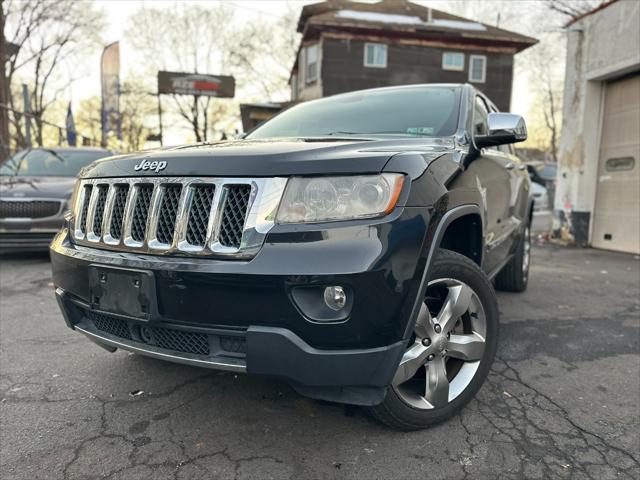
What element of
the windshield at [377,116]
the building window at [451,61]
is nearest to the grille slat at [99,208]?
the windshield at [377,116]

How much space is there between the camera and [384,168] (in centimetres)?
176

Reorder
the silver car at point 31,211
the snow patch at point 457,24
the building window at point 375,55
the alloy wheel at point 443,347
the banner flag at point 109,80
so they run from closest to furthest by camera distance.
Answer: the alloy wheel at point 443,347 → the silver car at point 31,211 → the banner flag at point 109,80 → the building window at point 375,55 → the snow patch at point 457,24

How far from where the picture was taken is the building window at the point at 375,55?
854 inches

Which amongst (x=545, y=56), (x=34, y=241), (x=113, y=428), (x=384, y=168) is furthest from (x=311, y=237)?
(x=545, y=56)

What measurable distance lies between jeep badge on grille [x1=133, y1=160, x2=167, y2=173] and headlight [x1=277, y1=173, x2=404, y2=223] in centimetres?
58

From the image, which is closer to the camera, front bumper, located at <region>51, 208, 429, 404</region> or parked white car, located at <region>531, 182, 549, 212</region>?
front bumper, located at <region>51, 208, 429, 404</region>

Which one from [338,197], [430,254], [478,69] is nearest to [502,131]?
[430,254]

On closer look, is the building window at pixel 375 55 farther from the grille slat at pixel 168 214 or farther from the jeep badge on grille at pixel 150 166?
the grille slat at pixel 168 214

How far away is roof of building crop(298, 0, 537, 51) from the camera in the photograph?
20.8m

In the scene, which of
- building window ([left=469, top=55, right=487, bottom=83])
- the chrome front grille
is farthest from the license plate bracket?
building window ([left=469, top=55, right=487, bottom=83])

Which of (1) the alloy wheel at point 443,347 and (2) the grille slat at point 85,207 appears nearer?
(1) the alloy wheel at point 443,347

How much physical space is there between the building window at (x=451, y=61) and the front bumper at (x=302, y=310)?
2305 cm

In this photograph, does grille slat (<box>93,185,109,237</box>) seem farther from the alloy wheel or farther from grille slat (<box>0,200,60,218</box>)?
grille slat (<box>0,200,60,218</box>)

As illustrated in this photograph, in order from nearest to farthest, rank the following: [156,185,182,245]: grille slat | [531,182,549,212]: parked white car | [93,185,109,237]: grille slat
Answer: [156,185,182,245]: grille slat < [93,185,109,237]: grille slat < [531,182,549,212]: parked white car
